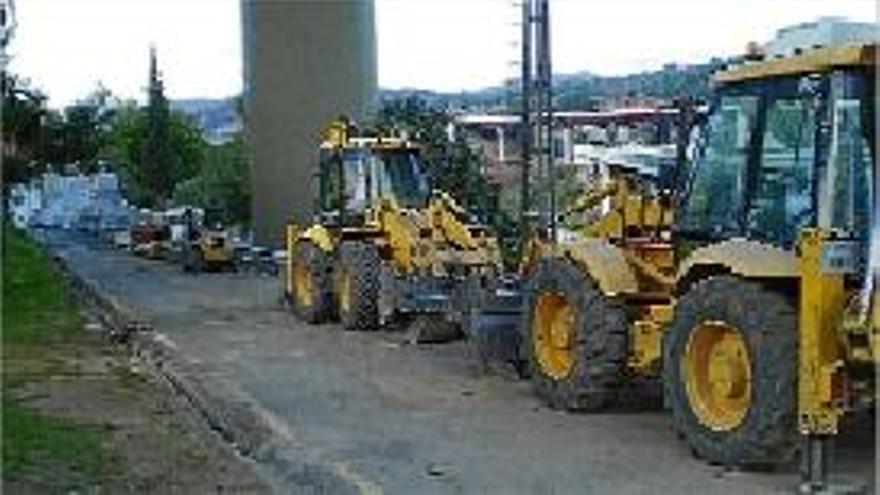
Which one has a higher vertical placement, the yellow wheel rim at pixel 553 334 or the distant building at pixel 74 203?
the yellow wheel rim at pixel 553 334

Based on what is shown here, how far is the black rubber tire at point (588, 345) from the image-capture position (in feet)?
39.2

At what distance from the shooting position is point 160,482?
10.1 metres

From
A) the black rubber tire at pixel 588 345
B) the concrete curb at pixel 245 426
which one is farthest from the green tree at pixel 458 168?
the black rubber tire at pixel 588 345

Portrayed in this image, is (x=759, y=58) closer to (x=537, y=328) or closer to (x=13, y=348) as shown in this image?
(x=537, y=328)

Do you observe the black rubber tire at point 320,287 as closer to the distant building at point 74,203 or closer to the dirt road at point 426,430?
the dirt road at point 426,430

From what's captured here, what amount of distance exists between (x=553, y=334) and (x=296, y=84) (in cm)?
2775

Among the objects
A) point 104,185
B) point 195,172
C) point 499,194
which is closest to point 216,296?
point 499,194

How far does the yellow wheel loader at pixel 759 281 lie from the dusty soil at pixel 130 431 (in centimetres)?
282

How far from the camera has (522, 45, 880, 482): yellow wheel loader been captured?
9.46m

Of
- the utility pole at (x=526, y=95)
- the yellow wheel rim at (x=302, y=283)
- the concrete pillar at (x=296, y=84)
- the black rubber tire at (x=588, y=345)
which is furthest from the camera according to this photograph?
the concrete pillar at (x=296, y=84)

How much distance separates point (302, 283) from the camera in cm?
2125

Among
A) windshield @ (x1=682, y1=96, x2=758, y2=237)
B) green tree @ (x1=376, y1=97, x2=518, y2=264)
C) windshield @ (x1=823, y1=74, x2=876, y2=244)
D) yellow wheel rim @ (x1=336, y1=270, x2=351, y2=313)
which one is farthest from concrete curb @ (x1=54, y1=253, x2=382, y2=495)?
green tree @ (x1=376, y1=97, x2=518, y2=264)

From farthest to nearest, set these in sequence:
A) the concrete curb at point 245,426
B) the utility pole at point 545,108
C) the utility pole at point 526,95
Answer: the utility pole at point 526,95 < the utility pole at point 545,108 < the concrete curb at point 245,426

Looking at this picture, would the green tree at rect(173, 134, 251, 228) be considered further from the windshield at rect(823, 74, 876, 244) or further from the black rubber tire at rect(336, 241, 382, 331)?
the windshield at rect(823, 74, 876, 244)
